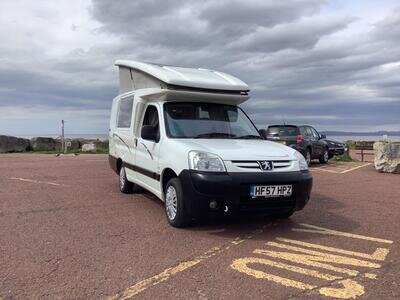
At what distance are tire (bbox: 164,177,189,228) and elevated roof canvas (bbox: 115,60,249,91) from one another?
169 centimetres

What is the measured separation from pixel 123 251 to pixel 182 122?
2.62 meters

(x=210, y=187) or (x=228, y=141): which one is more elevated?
(x=228, y=141)

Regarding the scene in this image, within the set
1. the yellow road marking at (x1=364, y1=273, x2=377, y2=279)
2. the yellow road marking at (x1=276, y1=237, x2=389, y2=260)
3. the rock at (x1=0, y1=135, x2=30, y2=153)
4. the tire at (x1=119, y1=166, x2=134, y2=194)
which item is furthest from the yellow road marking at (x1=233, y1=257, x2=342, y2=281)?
the rock at (x1=0, y1=135, x2=30, y2=153)

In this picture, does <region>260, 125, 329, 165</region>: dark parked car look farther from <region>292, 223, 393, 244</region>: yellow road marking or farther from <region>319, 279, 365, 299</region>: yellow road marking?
<region>319, 279, 365, 299</region>: yellow road marking

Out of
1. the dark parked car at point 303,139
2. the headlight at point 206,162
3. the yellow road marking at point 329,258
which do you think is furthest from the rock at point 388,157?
the headlight at point 206,162

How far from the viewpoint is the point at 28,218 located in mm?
7656

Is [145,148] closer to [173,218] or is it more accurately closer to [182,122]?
[182,122]

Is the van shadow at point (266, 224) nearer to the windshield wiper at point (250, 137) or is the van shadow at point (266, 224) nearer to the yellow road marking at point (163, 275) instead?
the yellow road marking at point (163, 275)

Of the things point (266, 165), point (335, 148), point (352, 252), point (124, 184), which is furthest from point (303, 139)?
point (352, 252)

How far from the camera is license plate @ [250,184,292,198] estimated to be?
6453 mm

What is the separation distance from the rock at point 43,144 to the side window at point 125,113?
19.9m

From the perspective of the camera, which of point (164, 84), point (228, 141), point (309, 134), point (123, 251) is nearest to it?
point (123, 251)

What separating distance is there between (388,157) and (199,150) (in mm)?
11371

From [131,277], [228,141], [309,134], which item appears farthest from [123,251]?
[309,134]
